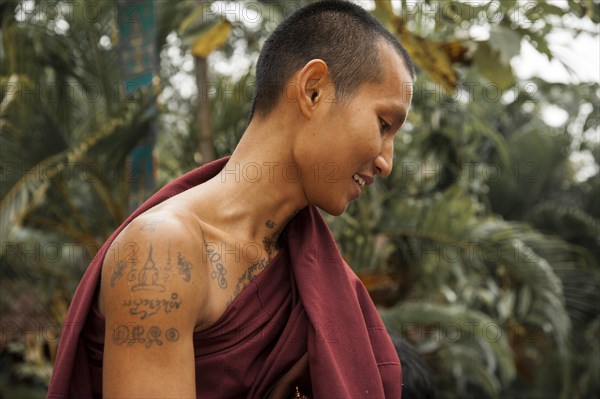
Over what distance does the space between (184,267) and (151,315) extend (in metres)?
0.12

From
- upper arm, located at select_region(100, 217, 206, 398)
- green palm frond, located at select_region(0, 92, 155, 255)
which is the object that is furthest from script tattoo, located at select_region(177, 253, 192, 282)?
green palm frond, located at select_region(0, 92, 155, 255)

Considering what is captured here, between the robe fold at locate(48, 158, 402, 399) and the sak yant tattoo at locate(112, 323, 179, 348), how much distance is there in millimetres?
118

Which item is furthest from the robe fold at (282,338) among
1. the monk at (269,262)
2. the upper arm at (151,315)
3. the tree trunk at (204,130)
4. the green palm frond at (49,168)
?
the tree trunk at (204,130)

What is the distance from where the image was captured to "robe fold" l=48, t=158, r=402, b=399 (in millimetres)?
1696

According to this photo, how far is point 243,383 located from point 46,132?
9.81ft

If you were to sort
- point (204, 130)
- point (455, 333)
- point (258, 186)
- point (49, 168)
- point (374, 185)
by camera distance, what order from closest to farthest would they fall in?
point (258, 186) < point (49, 168) < point (204, 130) < point (374, 185) < point (455, 333)

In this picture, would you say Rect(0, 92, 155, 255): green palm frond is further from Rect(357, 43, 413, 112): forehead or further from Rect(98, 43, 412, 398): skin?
Rect(357, 43, 413, 112): forehead

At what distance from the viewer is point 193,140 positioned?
14.8 feet

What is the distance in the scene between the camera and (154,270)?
62.7 inches

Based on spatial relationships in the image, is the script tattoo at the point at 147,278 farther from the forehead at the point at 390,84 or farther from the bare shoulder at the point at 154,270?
the forehead at the point at 390,84

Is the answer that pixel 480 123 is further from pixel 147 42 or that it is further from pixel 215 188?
pixel 215 188

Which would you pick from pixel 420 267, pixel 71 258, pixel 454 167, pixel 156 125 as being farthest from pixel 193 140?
pixel 454 167

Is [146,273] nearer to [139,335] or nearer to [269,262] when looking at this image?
[139,335]

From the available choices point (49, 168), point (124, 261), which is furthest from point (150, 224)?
point (49, 168)
